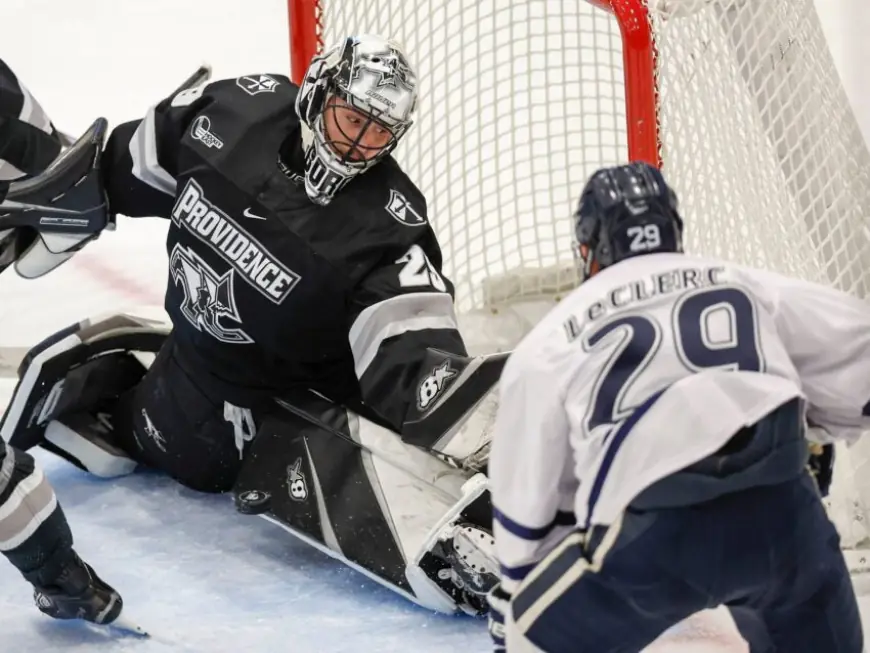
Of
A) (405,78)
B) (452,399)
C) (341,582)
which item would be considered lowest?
(341,582)

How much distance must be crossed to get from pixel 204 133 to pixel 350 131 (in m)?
0.36

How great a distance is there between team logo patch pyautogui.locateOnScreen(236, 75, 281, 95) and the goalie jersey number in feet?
4.07

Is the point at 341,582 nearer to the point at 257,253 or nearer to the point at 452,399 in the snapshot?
the point at 452,399

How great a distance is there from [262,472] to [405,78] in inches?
29.9

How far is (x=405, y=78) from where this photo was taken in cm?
222

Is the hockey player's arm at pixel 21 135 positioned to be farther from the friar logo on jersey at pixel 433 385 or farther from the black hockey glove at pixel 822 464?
the black hockey glove at pixel 822 464

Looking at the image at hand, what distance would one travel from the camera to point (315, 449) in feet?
7.89

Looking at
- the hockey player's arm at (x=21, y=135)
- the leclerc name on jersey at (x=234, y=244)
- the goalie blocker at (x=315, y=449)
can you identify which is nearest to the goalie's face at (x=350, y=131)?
the leclerc name on jersey at (x=234, y=244)

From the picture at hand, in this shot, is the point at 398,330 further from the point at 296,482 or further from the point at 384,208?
the point at 296,482

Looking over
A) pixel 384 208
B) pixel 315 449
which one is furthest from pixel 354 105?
pixel 315 449

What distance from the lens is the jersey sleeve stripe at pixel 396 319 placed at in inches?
89.0

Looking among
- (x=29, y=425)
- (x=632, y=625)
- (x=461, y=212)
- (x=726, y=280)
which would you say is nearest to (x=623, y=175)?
(x=726, y=280)

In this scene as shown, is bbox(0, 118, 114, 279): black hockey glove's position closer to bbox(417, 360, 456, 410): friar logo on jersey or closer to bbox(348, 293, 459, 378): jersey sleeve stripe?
bbox(348, 293, 459, 378): jersey sleeve stripe


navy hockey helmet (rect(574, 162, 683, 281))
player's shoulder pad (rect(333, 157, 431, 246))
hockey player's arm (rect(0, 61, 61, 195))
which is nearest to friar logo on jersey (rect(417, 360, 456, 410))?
player's shoulder pad (rect(333, 157, 431, 246))
